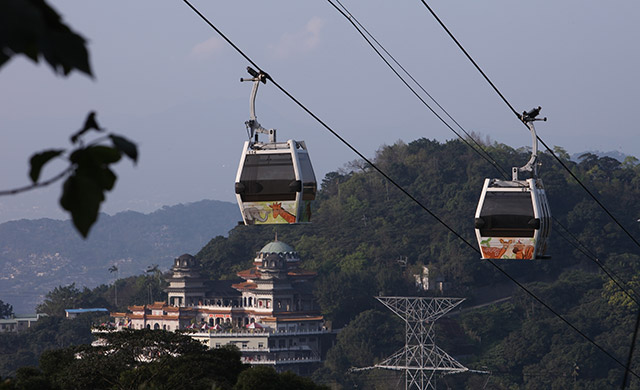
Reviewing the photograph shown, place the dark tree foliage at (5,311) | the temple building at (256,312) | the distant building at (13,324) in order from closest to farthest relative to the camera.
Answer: the temple building at (256,312), the distant building at (13,324), the dark tree foliage at (5,311)

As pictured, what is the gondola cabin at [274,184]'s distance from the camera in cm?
1845

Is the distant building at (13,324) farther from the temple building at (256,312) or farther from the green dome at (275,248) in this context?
the green dome at (275,248)

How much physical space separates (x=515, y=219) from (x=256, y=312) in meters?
99.1

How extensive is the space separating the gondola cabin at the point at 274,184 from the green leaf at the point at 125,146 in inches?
630

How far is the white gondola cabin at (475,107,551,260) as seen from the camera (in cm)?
2023

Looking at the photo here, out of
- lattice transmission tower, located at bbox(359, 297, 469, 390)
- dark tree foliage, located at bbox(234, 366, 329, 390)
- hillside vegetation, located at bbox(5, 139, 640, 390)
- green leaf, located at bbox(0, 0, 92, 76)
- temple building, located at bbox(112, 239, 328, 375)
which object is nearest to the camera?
green leaf, located at bbox(0, 0, 92, 76)

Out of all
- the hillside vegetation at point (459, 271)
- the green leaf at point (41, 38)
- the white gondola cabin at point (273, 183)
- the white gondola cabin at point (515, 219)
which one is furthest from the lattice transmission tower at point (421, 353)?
the green leaf at point (41, 38)

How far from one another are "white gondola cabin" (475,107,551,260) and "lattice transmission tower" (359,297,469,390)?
7664 cm

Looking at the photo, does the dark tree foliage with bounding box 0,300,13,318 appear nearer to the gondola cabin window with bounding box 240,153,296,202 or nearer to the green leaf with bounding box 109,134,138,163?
the gondola cabin window with bounding box 240,153,296,202

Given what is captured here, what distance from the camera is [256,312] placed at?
118 m

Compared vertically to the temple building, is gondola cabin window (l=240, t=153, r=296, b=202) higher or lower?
lower

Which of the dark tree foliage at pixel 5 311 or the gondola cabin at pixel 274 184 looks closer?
the gondola cabin at pixel 274 184

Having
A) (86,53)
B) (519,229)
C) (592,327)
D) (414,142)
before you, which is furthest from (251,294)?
(86,53)

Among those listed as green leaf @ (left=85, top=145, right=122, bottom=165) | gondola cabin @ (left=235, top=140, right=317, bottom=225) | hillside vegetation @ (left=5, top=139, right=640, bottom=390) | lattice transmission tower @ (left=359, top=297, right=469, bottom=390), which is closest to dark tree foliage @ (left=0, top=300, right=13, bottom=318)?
hillside vegetation @ (left=5, top=139, right=640, bottom=390)
